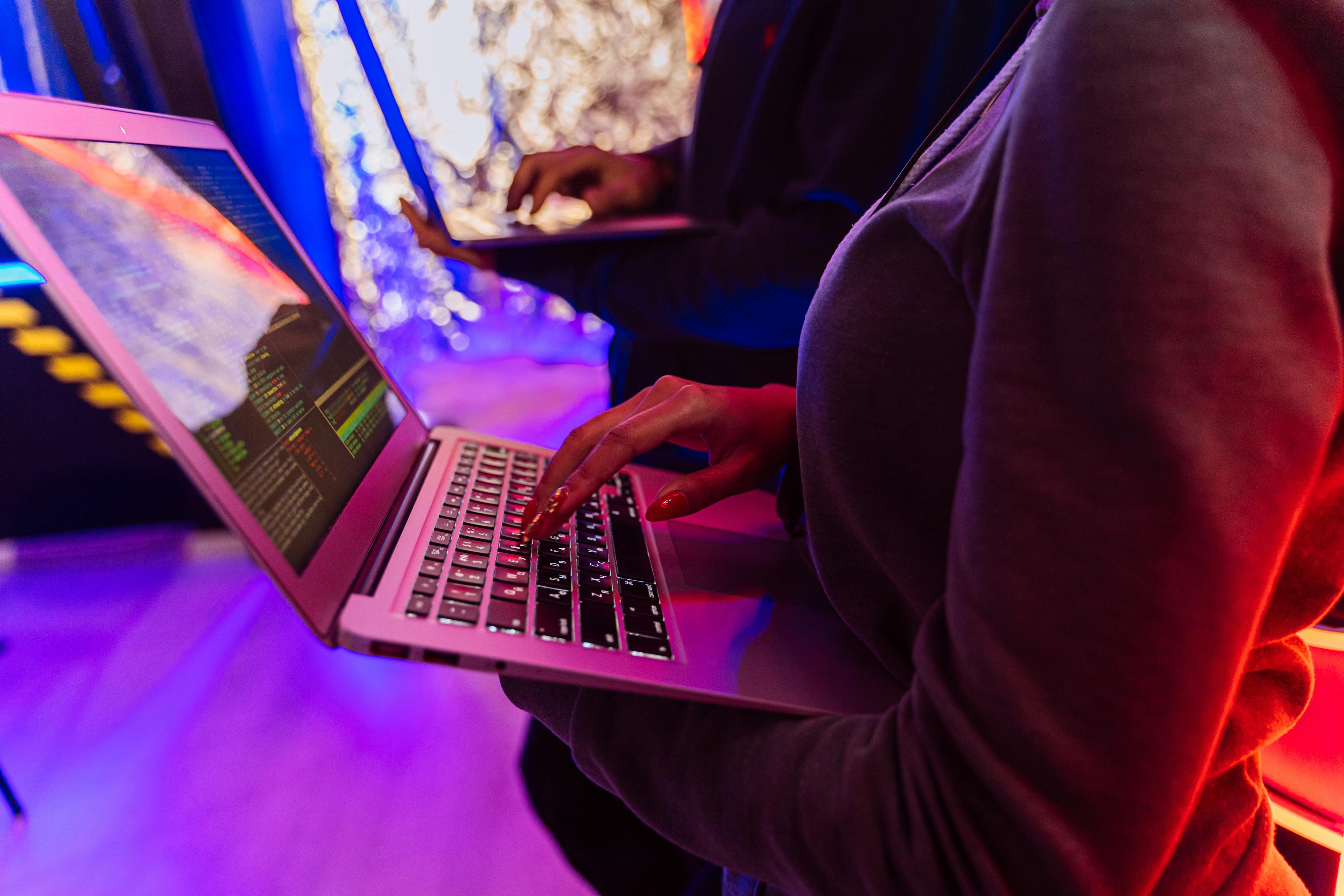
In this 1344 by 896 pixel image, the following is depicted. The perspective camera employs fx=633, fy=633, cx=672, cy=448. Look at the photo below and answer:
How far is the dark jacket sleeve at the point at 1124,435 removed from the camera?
25cm

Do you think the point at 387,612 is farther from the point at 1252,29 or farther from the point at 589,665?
the point at 1252,29

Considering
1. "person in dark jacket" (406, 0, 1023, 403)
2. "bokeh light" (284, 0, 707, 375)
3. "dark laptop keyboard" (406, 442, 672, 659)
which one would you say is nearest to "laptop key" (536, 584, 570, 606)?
"dark laptop keyboard" (406, 442, 672, 659)

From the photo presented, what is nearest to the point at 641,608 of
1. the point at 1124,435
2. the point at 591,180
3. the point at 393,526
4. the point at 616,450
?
the point at 616,450

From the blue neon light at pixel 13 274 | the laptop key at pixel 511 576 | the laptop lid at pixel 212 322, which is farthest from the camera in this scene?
the blue neon light at pixel 13 274

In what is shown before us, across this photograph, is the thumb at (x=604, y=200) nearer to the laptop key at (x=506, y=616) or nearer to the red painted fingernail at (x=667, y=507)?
the red painted fingernail at (x=667, y=507)

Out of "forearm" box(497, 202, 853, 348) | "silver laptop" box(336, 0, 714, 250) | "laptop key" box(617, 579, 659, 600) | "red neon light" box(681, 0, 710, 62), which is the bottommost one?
"laptop key" box(617, 579, 659, 600)

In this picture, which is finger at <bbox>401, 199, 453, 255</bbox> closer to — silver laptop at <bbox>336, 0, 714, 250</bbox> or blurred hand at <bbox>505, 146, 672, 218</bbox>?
silver laptop at <bbox>336, 0, 714, 250</bbox>

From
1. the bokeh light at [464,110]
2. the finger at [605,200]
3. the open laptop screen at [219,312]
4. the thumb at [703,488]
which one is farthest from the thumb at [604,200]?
the bokeh light at [464,110]

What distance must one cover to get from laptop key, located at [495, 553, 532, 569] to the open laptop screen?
0.14 m

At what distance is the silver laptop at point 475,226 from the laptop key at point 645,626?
1.88 ft

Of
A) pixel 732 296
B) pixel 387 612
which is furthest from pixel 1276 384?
pixel 732 296

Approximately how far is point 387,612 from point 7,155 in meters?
0.37

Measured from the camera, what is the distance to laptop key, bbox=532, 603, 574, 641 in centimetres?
43

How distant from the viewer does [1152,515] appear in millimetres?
259
